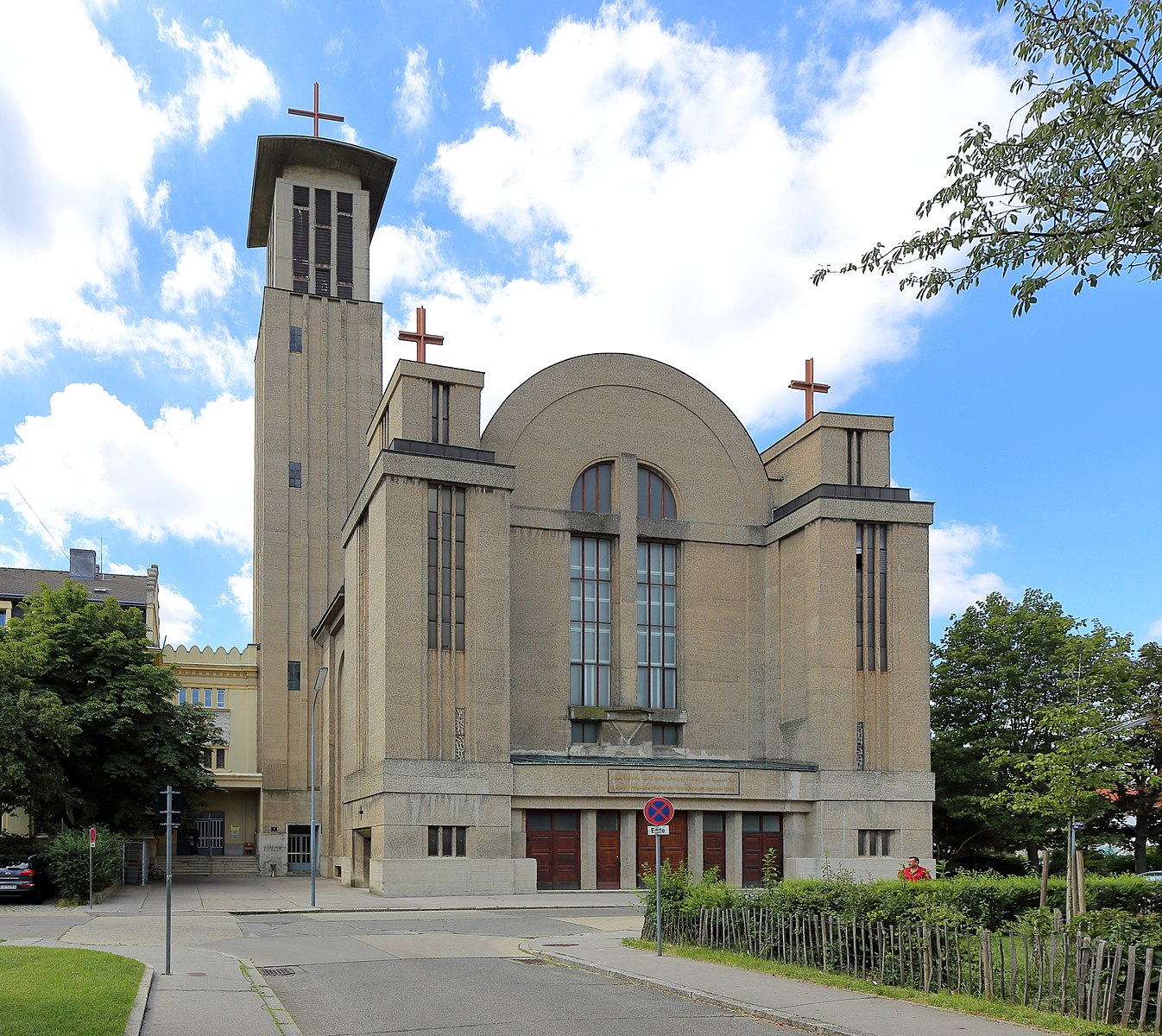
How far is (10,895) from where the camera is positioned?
112 ft

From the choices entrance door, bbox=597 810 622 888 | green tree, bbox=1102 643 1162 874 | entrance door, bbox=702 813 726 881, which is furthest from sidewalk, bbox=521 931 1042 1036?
green tree, bbox=1102 643 1162 874

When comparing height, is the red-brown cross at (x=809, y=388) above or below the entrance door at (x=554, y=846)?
above

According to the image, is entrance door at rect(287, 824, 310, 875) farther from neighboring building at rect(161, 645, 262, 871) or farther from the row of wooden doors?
the row of wooden doors

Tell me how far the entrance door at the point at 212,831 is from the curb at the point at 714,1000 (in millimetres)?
47085

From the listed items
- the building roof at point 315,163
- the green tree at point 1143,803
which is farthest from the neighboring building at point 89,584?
the green tree at point 1143,803

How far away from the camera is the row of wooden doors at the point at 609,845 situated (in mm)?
44688

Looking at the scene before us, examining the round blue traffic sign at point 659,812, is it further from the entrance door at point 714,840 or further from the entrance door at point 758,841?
the entrance door at point 758,841

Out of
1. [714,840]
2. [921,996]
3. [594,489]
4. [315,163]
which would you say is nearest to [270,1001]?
[921,996]

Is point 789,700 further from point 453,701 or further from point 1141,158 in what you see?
point 1141,158

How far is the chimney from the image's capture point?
242ft

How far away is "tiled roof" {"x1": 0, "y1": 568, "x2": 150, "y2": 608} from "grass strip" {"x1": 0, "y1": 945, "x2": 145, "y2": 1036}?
160 feet

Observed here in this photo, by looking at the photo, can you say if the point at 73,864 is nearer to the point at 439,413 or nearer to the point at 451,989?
the point at 439,413

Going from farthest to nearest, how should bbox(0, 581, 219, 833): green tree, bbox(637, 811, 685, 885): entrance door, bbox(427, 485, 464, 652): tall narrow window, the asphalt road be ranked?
1. bbox(637, 811, 685, 885): entrance door
2. bbox(427, 485, 464, 652): tall narrow window
3. bbox(0, 581, 219, 833): green tree
4. the asphalt road

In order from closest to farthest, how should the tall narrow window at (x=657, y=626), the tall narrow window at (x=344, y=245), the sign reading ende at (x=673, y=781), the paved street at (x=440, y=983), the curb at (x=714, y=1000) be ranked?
the curb at (x=714, y=1000) → the paved street at (x=440, y=983) → the sign reading ende at (x=673, y=781) → the tall narrow window at (x=657, y=626) → the tall narrow window at (x=344, y=245)
